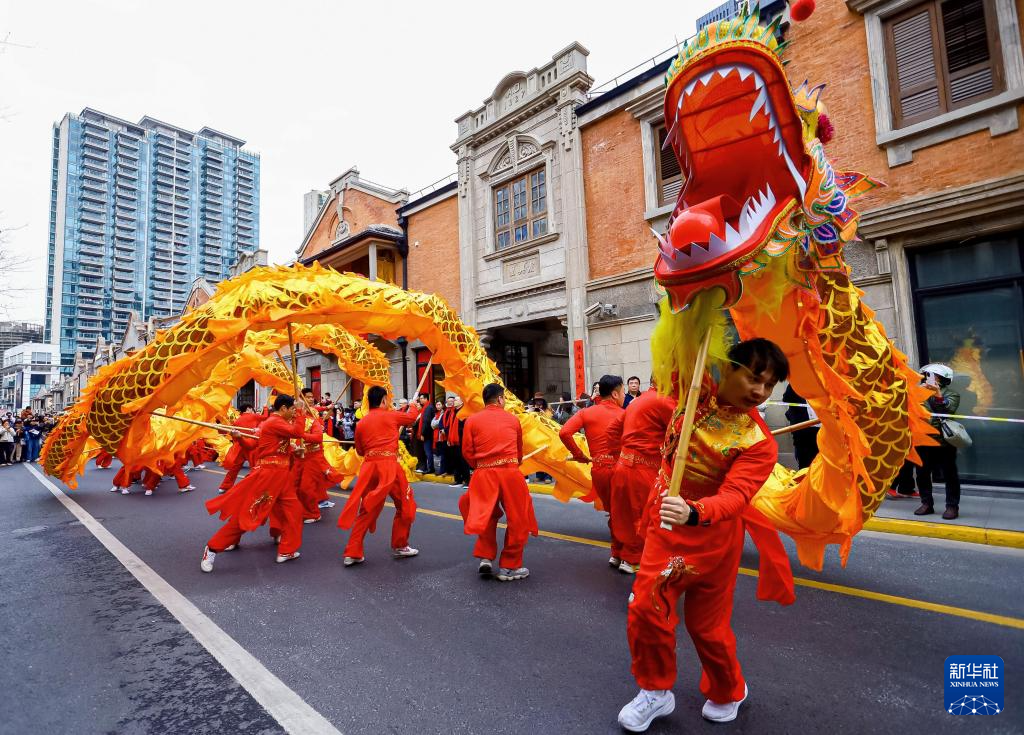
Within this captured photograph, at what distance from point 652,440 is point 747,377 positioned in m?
2.22

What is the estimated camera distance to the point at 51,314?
7169cm

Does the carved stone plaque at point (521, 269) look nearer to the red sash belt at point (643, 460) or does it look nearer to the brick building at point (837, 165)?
the brick building at point (837, 165)

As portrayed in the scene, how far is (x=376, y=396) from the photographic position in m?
5.27

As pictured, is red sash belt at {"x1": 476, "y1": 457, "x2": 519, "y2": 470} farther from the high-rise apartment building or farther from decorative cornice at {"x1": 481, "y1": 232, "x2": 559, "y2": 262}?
the high-rise apartment building

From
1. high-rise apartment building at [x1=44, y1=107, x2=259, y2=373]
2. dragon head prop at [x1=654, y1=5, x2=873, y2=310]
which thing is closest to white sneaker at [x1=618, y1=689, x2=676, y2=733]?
dragon head prop at [x1=654, y1=5, x2=873, y2=310]

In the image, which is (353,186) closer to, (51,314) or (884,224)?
(884,224)

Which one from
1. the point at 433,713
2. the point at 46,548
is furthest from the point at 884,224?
the point at 46,548

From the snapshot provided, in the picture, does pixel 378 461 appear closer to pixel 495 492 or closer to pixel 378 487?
pixel 378 487

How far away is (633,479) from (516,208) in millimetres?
10471

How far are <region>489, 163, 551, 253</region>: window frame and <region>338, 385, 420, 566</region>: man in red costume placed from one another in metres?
8.45

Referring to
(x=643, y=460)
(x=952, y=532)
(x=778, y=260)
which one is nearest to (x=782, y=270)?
(x=778, y=260)

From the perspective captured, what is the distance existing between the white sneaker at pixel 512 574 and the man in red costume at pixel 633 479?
796mm

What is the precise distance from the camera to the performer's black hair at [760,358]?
2172 millimetres

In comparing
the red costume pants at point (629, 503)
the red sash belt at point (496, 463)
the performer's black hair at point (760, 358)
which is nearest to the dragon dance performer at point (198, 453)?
the red sash belt at point (496, 463)
